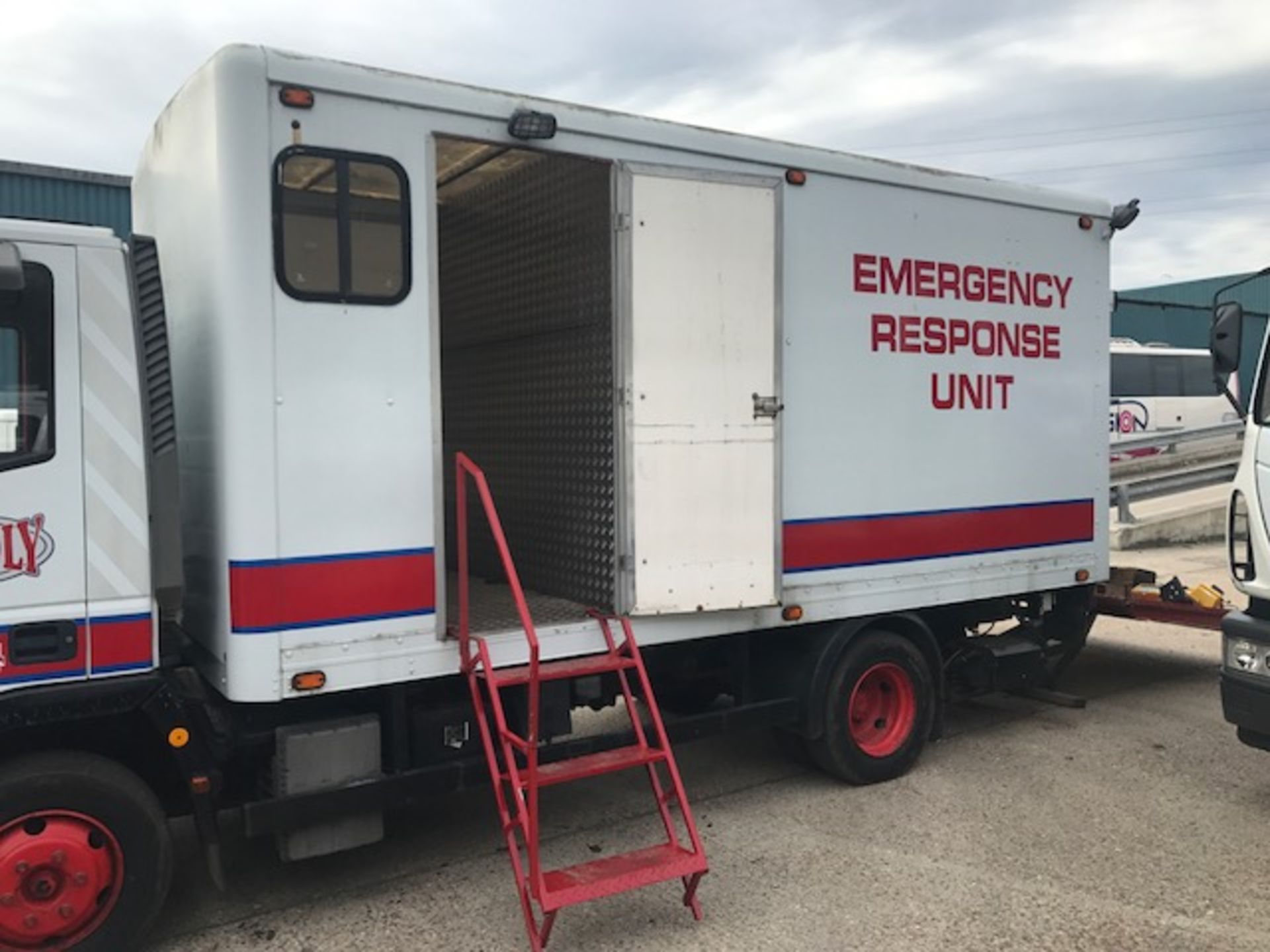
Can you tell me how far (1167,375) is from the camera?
23.8 metres

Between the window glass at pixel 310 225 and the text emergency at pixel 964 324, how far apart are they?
2.60 m

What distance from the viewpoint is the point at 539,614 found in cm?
474

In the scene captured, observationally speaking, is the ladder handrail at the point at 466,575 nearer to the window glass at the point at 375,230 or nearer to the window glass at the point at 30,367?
the window glass at the point at 375,230

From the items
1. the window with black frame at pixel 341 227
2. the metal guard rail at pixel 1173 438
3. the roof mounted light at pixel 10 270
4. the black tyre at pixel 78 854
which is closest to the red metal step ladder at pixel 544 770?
the window with black frame at pixel 341 227

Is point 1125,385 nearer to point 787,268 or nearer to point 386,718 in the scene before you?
point 787,268

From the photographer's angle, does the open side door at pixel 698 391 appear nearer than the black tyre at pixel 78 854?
No

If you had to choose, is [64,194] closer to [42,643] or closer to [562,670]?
[42,643]

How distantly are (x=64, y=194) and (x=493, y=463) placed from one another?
26.9ft

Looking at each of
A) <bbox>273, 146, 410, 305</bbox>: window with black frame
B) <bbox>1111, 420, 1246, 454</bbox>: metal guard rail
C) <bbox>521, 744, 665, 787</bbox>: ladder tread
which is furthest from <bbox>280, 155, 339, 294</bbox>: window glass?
<bbox>1111, 420, 1246, 454</bbox>: metal guard rail

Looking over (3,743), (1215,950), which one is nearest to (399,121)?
(3,743)

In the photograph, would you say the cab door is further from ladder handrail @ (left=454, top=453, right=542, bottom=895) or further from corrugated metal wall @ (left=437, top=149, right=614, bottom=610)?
corrugated metal wall @ (left=437, top=149, right=614, bottom=610)

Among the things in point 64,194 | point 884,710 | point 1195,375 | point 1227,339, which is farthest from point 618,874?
point 1195,375

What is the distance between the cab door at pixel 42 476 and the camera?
3400 mm

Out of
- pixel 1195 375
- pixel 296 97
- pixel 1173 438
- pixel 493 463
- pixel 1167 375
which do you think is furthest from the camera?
pixel 1195 375
